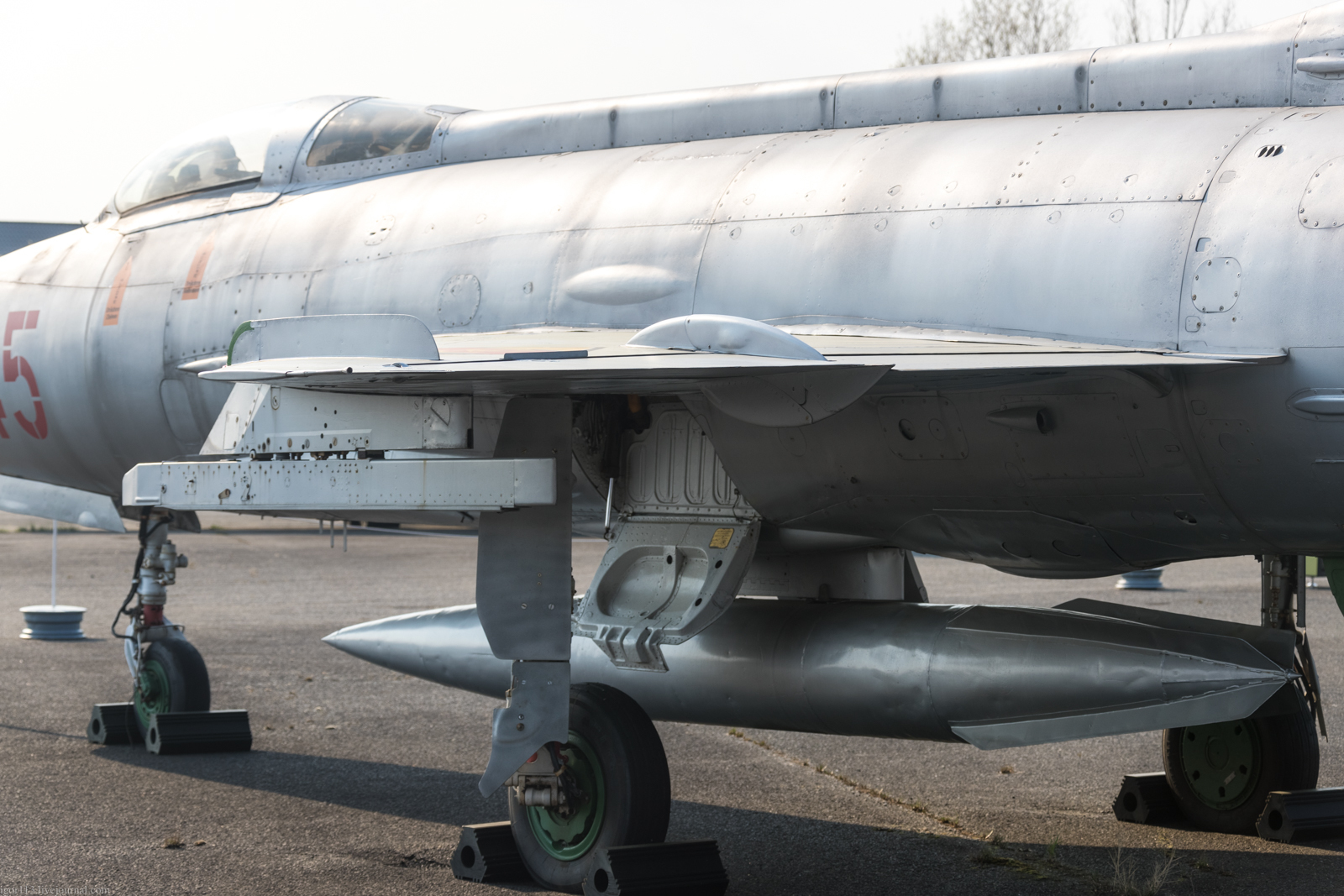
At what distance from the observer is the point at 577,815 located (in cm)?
643

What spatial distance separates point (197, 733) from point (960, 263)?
6.25m

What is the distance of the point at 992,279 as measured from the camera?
18.7 feet

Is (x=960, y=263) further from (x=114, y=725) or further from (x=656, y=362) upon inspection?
(x=114, y=725)

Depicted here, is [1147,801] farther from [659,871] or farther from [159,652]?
[159,652]

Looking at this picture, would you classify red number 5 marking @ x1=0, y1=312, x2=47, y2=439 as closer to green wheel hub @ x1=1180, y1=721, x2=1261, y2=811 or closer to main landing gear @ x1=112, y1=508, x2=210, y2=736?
main landing gear @ x1=112, y1=508, x2=210, y2=736

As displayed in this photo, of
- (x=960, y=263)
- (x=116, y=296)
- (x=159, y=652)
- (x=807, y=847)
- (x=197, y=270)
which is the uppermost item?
(x=197, y=270)

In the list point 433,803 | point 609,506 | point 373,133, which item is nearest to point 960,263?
point 609,506

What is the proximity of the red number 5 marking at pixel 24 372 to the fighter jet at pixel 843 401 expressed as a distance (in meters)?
2.01

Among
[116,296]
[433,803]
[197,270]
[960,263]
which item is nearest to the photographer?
[960,263]

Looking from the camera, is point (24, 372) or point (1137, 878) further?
point (24, 372)

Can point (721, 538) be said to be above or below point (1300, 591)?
above

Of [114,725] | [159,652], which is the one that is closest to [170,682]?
[159,652]

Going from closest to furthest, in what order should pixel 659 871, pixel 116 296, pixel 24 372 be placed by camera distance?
pixel 659 871, pixel 116 296, pixel 24 372

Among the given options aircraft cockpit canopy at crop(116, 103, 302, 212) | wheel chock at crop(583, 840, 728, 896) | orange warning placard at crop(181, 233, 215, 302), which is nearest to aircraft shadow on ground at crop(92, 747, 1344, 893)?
wheel chock at crop(583, 840, 728, 896)
